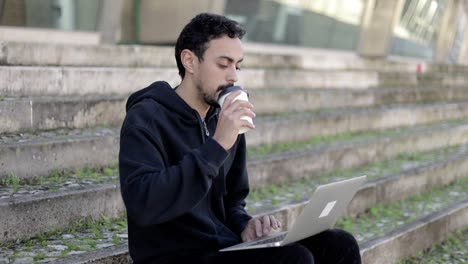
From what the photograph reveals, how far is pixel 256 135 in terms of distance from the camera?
23.0ft

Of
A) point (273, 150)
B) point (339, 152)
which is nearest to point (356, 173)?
point (339, 152)

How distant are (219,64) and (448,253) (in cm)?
375

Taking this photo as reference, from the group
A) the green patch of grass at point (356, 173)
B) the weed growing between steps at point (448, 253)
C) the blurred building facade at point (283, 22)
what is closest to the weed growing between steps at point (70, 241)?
the green patch of grass at point (356, 173)

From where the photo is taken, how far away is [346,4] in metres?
18.0

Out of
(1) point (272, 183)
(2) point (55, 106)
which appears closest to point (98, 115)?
(2) point (55, 106)

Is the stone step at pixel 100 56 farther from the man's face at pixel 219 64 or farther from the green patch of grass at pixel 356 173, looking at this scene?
the man's face at pixel 219 64

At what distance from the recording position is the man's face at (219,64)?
10.9 ft

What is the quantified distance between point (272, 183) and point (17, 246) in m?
2.71

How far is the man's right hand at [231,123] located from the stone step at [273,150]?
197 centimetres

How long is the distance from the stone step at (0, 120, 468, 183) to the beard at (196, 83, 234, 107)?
1.69m

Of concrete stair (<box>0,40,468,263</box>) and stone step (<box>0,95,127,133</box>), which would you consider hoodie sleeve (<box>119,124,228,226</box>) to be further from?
stone step (<box>0,95,127,133</box>)

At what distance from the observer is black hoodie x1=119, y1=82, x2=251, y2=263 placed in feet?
9.86

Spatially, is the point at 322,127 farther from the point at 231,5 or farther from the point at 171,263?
the point at 231,5

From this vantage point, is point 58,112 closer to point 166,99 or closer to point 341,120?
point 166,99
